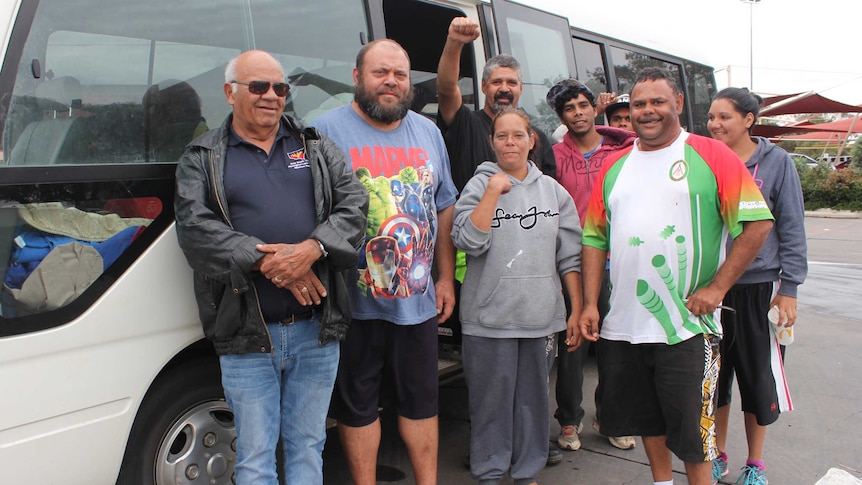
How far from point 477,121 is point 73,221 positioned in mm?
1943

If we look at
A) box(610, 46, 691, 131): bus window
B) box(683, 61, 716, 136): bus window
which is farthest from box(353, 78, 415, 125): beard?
box(683, 61, 716, 136): bus window

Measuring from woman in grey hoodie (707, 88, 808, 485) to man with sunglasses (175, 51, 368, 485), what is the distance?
1.99m

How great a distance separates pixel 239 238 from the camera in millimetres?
2365

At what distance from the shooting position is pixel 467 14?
443cm

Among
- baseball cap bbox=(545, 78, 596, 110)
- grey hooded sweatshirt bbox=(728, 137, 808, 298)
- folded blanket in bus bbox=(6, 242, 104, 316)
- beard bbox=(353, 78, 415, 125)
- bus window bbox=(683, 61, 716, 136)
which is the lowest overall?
grey hooded sweatshirt bbox=(728, 137, 808, 298)

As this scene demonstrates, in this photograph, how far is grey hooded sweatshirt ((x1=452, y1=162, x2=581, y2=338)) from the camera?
10.4 feet

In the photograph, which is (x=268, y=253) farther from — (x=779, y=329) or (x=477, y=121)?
(x=779, y=329)

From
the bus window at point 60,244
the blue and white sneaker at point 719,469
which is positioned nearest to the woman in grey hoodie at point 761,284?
the blue and white sneaker at point 719,469

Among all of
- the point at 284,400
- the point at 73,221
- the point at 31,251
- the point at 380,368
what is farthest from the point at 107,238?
the point at 380,368

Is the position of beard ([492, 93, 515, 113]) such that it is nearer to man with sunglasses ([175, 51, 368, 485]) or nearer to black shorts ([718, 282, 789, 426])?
man with sunglasses ([175, 51, 368, 485])

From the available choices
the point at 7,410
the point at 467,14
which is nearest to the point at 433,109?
the point at 467,14

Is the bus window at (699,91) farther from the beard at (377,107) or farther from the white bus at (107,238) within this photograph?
the white bus at (107,238)

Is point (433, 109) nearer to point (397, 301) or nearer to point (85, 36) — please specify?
point (397, 301)

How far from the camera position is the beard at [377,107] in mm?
2945
